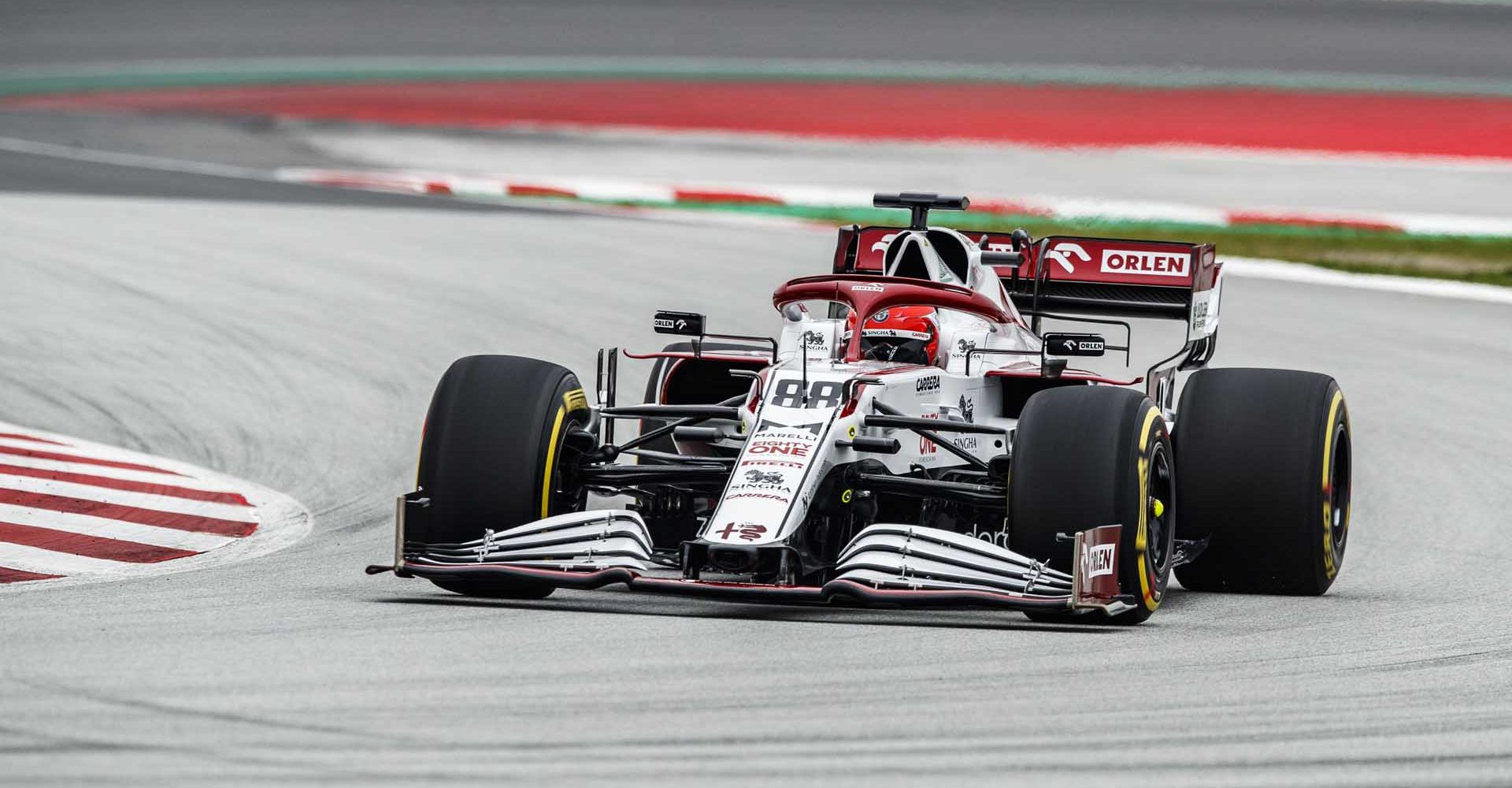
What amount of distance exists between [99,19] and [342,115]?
9.82 meters

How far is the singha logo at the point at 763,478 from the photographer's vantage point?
859cm

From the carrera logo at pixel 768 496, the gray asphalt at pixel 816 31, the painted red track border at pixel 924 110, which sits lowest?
the carrera logo at pixel 768 496

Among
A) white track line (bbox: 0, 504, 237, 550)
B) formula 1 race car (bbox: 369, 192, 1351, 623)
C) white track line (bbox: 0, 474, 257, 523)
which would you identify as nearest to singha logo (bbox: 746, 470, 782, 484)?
formula 1 race car (bbox: 369, 192, 1351, 623)

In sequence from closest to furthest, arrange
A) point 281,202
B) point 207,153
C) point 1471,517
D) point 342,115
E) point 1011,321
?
1. point 1011,321
2. point 1471,517
3. point 281,202
4. point 207,153
5. point 342,115

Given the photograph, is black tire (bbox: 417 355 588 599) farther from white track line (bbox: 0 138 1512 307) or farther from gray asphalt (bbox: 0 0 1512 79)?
gray asphalt (bbox: 0 0 1512 79)

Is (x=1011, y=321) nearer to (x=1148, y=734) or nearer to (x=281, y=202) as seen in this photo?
(x=1148, y=734)

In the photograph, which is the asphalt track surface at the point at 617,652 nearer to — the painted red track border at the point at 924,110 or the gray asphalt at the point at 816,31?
the painted red track border at the point at 924,110

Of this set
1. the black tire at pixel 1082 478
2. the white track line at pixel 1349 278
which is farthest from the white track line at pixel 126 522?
the white track line at pixel 1349 278

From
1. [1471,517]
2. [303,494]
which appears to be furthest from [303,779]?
[1471,517]

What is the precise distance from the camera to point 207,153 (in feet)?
97.3

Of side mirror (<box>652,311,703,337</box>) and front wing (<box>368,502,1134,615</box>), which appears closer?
front wing (<box>368,502,1134,615</box>)

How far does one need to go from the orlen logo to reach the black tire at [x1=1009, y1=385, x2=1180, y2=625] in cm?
289

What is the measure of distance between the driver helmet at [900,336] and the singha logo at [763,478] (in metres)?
1.46

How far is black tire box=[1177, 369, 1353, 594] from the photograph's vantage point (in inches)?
383
